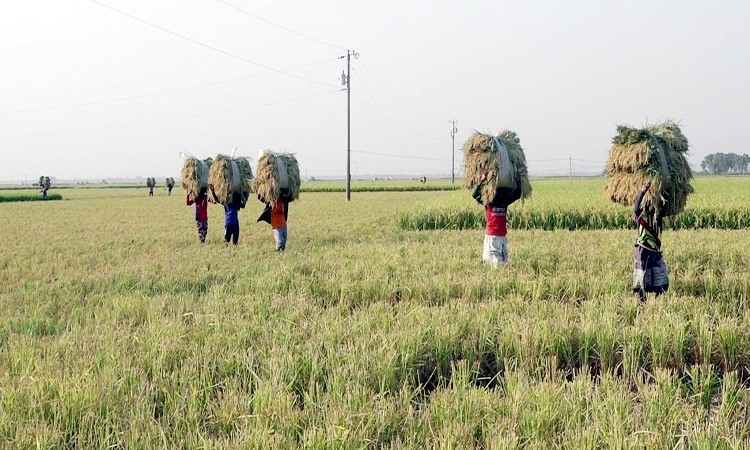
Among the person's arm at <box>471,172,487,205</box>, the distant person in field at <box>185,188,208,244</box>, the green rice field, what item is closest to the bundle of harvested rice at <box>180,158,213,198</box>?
the distant person in field at <box>185,188,208,244</box>

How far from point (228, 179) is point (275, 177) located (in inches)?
70.7

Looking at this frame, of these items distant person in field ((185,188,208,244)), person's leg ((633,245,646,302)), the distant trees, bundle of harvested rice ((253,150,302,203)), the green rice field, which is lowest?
the green rice field

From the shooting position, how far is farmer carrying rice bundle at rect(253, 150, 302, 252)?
11.1 m

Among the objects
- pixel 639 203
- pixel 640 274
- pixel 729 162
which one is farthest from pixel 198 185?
pixel 729 162

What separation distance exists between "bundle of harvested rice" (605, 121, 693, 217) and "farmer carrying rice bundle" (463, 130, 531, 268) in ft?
5.63

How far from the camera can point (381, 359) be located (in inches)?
150

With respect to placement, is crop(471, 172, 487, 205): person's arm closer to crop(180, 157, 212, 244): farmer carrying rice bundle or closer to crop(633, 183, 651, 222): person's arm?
crop(633, 183, 651, 222): person's arm

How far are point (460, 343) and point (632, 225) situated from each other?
13633 millimetres

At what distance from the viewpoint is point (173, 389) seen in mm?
3438

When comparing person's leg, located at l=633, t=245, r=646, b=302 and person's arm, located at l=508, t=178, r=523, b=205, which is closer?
person's leg, located at l=633, t=245, r=646, b=302

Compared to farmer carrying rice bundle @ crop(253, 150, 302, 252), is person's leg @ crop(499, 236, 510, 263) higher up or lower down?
lower down

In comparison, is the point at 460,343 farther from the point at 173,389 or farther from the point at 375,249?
the point at 375,249

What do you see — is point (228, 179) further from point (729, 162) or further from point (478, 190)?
point (729, 162)

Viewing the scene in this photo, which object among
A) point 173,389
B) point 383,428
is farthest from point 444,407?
point 173,389
